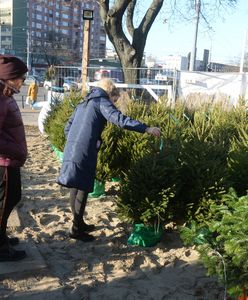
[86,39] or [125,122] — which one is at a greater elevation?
[86,39]

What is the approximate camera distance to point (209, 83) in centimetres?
1145

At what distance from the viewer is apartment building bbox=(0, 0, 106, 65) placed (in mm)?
90588

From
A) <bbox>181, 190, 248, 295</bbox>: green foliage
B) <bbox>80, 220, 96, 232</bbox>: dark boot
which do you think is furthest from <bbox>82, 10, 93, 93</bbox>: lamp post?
<bbox>181, 190, 248, 295</bbox>: green foliage

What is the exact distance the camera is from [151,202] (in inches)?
165

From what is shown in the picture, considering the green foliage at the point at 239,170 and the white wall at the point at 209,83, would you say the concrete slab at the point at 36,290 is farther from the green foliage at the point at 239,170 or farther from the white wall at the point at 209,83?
the white wall at the point at 209,83

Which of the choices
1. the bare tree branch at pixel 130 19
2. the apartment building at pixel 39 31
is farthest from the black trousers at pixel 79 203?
the apartment building at pixel 39 31

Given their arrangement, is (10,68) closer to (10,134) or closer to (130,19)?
(10,134)

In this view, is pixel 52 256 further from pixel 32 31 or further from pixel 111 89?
pixel 32 31

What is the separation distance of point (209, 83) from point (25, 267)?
8943 mm

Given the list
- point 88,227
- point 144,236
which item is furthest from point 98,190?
point 144,236

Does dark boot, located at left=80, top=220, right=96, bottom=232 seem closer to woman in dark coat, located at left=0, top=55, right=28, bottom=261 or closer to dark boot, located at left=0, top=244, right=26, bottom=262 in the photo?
dark boot, located at left=0, top=244, right=26, bottom=262

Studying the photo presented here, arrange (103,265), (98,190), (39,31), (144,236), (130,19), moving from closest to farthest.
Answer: (103,265), (144,236), (98,190), (130,19), (39,31)

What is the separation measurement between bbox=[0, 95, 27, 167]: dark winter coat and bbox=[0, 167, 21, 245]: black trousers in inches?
3.1

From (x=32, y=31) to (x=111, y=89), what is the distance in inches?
4474
